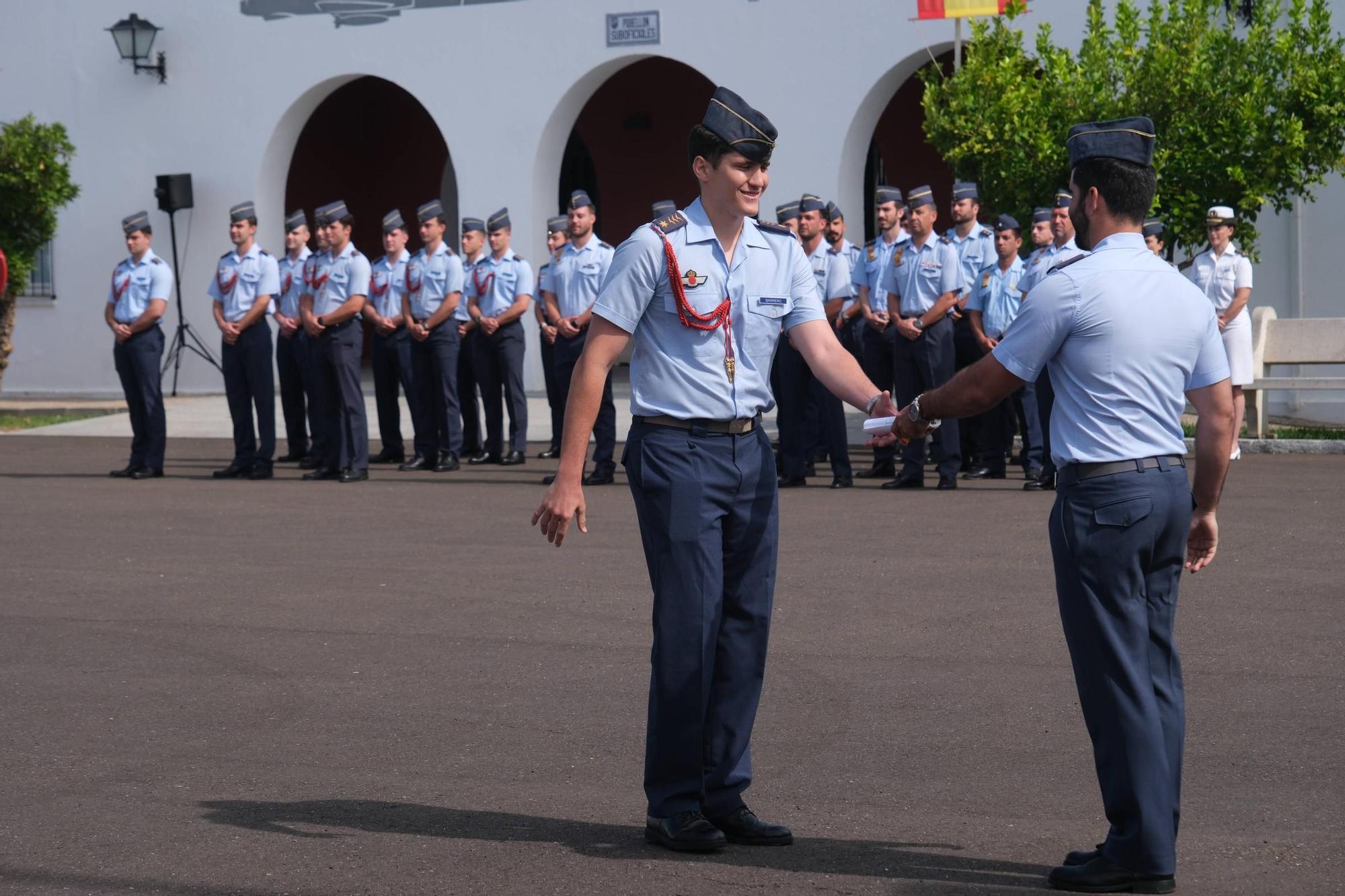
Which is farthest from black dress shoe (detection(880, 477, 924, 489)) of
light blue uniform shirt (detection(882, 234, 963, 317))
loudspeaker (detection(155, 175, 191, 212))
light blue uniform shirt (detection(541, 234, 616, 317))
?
loudspeaker (detection(155, 175, 191, 212))

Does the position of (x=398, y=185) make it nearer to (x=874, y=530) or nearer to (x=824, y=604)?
(x=874, y=530)

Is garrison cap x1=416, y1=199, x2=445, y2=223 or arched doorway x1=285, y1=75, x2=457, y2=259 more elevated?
arched doorway x1=285, y1=75, x2=457, y2=259

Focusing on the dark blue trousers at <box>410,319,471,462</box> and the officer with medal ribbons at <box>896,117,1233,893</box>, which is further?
the dark blue trousers at <box>410,319,471,462</box>

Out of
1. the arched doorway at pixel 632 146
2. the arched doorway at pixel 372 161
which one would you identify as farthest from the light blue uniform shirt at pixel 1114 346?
the arched doorway at pixel 372 161

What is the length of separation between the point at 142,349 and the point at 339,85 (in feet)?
30.1

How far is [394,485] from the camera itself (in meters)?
13.4

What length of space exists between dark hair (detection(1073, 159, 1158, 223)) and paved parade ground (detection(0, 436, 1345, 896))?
1600 millimetres

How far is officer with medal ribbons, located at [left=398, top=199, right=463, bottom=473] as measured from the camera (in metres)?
14.9

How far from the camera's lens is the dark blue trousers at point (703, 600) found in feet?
15.1

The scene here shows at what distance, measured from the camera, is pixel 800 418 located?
43.0 feet

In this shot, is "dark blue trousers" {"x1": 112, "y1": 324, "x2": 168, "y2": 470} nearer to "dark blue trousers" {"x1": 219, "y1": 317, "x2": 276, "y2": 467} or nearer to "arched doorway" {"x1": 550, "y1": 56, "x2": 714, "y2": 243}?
"dark blue trousers" {"x1": 219, "y1": 317, "x2": 276, "y2": 467}

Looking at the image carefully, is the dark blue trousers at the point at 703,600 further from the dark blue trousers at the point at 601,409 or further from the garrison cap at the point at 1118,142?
the dark blue trousers at the point at 601,409

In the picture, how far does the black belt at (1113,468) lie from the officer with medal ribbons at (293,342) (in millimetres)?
11144

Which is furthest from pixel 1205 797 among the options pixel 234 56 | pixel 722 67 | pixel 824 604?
pixel 234 56
